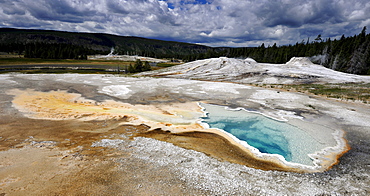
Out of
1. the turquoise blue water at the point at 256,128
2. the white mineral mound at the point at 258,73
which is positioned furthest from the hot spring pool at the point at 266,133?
the white mineral mound at the point at 258,73

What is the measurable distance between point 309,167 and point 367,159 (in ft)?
10.9

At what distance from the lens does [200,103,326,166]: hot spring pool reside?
35.2 feet

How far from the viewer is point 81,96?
2212cm

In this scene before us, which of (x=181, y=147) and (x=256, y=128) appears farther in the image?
(x=256, y=128)

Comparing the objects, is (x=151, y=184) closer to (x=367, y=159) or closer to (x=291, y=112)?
(x=367, y=159)

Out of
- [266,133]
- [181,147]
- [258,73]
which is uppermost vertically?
[258,73]

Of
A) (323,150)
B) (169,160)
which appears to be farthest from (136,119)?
(323,150)

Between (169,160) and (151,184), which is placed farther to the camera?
(169,160)

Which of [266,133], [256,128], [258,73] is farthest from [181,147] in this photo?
[258,73]

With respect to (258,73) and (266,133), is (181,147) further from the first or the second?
(258,73)

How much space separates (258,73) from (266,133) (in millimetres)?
29761

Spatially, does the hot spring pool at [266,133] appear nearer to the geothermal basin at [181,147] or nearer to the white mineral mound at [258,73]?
the geothermal basin at [181,147]

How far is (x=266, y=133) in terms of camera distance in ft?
44.3

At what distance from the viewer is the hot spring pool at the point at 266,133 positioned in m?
10.7
